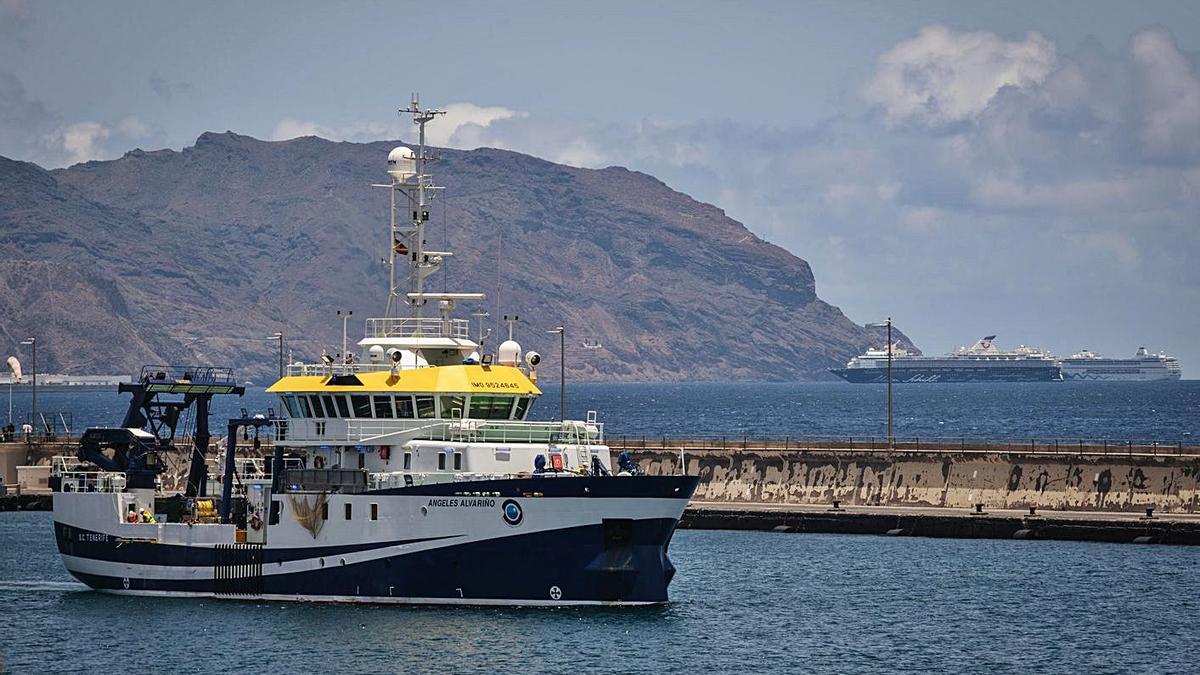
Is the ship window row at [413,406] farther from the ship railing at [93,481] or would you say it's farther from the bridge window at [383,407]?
the ship railing at [93,481]

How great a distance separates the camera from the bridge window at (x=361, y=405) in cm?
5206

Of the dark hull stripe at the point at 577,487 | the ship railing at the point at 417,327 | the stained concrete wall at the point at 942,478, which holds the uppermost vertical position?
the ship railing at the point at 417,327

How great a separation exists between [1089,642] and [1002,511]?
28921 millimetres

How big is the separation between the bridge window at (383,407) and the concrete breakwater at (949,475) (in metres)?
35.1

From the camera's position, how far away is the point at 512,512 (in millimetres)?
48812

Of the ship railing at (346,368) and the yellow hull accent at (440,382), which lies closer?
the yellow hull accent at (440,382)

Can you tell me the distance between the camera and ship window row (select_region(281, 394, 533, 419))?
5159 centimetres

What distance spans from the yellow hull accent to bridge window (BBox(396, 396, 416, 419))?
27cm

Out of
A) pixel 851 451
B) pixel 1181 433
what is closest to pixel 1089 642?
pixel 851 451

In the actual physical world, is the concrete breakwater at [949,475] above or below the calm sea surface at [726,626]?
above

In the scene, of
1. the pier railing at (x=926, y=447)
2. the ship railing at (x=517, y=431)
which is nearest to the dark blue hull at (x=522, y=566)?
the ship railing at (x=517, y=431)

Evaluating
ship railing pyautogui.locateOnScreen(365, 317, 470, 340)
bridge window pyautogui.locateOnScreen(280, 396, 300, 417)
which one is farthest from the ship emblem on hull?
bridge window pyautogui.locateOnScreen(280, 396, 300, 417)

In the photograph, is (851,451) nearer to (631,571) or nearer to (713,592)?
(713,592)

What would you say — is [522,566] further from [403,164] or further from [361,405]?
[403,164]
